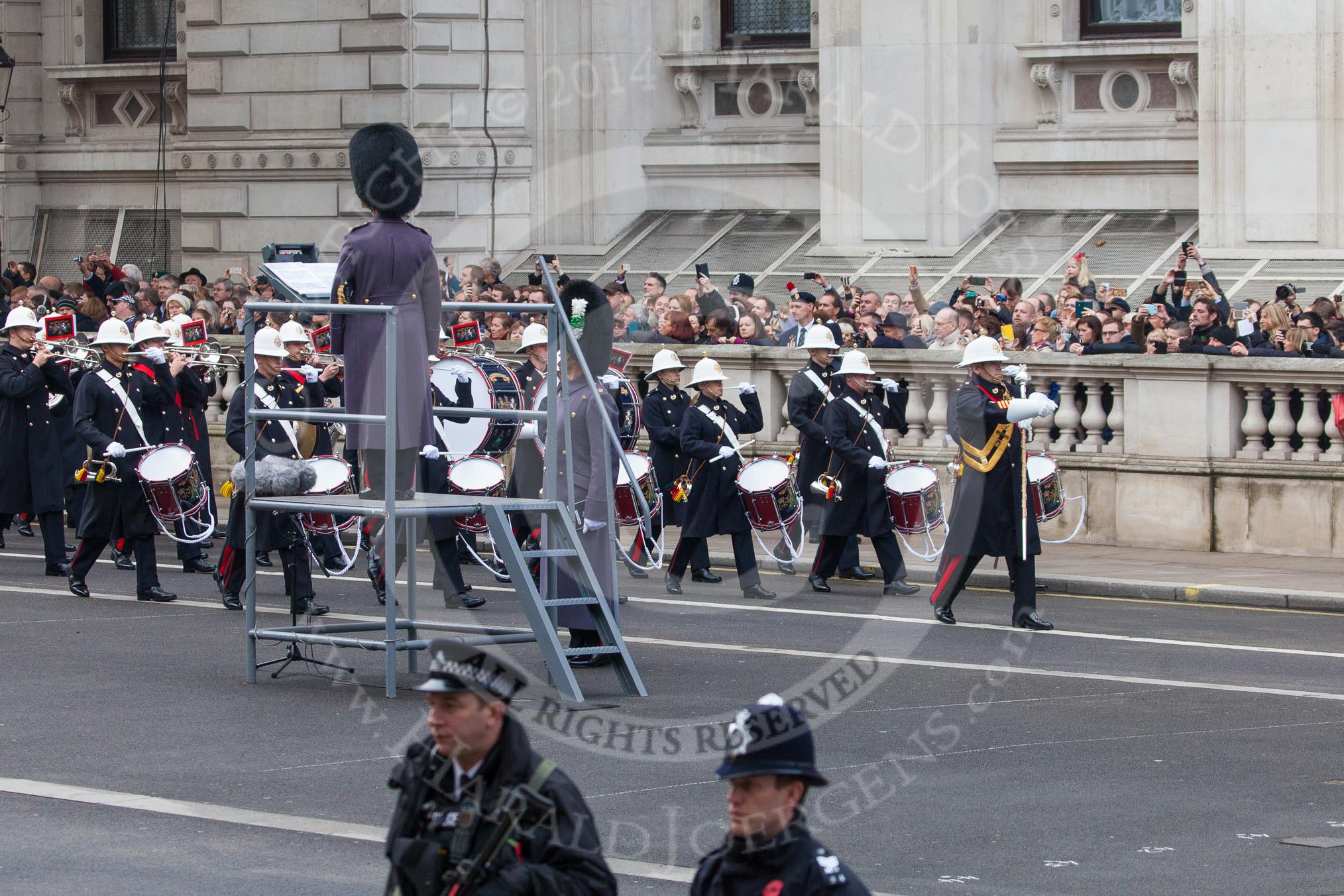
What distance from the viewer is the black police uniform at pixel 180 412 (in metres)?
16.6

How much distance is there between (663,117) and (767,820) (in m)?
24.5

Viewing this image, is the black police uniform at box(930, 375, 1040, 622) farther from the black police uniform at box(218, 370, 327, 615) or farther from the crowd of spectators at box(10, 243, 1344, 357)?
the black police uniform at box(218, 370, 327, 615)

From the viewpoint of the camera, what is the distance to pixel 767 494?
1633cm

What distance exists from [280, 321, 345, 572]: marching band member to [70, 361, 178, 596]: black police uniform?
0.91 meters

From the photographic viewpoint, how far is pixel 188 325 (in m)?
17.4

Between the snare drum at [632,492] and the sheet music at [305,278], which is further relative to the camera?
the snare drum at [632,492]

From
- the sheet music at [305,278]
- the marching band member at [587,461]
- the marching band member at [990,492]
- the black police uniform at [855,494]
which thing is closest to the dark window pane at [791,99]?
the black police uniform at [855,494]

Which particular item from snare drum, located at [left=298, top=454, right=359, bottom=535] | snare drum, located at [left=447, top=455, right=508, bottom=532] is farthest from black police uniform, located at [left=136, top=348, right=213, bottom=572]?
snare drum, located at [left=447, top=455, right=508, bottom=532]

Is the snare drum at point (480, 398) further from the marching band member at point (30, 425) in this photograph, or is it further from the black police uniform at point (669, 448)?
the marching band member at point (30, 425)

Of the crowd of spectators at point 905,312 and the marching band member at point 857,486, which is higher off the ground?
the crowd of spectators at point 905,312

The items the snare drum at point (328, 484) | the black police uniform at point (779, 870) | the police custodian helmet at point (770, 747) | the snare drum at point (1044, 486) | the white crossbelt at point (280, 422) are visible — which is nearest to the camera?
the black police uniform at point (779, 870)

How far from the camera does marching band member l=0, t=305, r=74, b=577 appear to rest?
17.6 metres

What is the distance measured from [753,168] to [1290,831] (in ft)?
66.0

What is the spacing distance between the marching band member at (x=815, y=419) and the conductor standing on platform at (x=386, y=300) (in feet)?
18.0
